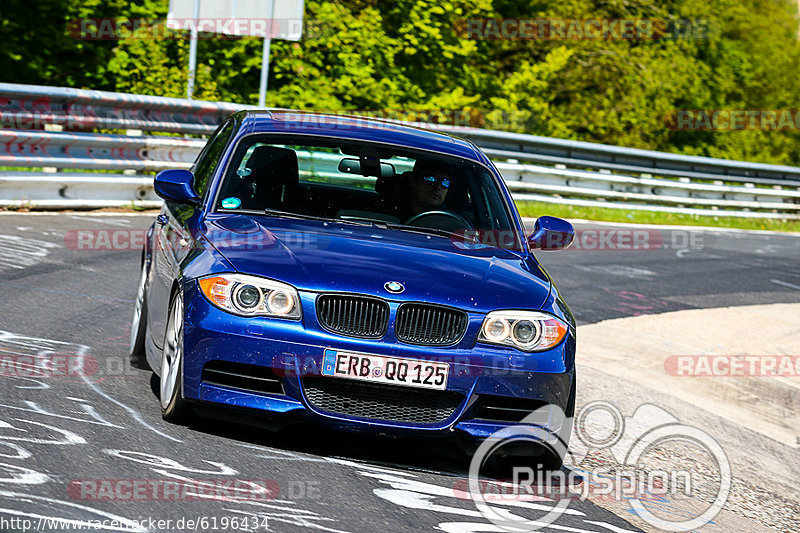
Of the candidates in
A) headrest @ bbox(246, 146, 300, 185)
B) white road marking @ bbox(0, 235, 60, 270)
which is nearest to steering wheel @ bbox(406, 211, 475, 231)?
headrest @ bbox(246, 146, 300, 185)

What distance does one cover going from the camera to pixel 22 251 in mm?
11047

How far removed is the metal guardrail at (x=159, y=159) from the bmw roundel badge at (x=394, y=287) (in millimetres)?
8996

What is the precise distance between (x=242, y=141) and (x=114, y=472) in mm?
2475

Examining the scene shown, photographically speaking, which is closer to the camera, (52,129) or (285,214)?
(285,214)

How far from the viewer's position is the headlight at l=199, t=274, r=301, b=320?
5.41 m

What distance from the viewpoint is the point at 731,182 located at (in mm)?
27891

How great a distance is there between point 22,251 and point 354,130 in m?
4.96

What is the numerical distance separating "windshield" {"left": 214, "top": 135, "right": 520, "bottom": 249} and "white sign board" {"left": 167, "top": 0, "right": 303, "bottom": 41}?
13.0 metres

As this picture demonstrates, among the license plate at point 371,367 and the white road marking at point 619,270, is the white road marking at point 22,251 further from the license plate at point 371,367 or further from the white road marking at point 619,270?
the white road marking at point 619,270

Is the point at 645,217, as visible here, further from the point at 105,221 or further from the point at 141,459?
the point at 141,459

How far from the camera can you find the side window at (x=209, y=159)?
688cm

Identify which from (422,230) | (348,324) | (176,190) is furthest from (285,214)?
(348,324)

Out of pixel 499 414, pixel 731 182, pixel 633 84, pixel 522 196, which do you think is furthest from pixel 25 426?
pixel 633 84

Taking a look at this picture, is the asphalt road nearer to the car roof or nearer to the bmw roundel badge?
the bmw roundel badge
